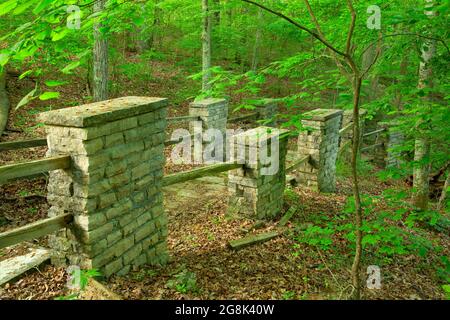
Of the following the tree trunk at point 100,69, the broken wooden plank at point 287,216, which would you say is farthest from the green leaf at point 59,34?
the tree trunk at point 100,69

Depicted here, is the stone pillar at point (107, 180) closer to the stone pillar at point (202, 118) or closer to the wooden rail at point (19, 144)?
the wooden rail at point (19, 144)

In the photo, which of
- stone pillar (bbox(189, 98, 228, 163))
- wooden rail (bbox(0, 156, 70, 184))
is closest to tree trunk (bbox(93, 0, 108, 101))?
stone pillar (bbox(189, 98, 228, 163))

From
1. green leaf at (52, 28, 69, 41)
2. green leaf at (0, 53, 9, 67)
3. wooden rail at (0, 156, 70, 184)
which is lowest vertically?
wooden rail at (0, 156, 70, 184)

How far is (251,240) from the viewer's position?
507cm

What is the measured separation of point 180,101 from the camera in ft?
42.7

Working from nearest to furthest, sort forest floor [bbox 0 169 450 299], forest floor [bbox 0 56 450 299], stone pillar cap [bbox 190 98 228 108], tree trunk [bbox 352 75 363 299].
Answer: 1. tree trunk [bbox 352 75 363 299]
2. forest floor [bbox 0 169 450 299]
3. forest floor [bbox 0 56 450 299]
4. stone pillar cap [bbox 190 98 228 108]

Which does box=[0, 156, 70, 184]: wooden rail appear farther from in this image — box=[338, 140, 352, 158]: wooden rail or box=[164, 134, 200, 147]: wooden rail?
box=[338, 140, 352, 158]: wooden rail

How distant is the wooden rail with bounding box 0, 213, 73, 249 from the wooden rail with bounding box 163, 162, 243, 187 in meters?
1.45

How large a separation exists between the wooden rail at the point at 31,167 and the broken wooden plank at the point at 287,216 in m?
3.74

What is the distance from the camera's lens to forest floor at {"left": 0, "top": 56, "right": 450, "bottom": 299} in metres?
3.61

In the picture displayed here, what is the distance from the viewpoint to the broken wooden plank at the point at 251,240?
4895mm

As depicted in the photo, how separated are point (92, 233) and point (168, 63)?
15.5 meters

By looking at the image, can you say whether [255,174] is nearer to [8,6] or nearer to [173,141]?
[173,141]
